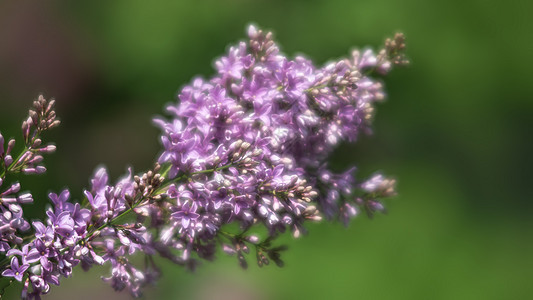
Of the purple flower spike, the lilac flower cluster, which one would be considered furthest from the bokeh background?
the purple flower spike

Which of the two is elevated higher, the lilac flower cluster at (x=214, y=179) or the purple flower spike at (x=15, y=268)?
the lilac flower cluster at (x=214, y=179)

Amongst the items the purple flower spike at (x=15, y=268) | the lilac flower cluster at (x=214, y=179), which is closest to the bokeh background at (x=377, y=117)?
the lilac flower cluster at (x=214, y=179)

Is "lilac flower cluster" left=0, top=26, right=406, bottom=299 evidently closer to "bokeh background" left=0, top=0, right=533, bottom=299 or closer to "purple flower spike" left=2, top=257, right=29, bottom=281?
"purple flower spike" left=2, top=257, right=29, bottom=281

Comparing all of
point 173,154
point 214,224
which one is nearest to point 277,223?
point 214,224

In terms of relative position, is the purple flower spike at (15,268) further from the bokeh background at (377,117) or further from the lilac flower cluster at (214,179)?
the bokeh background at (377,117)

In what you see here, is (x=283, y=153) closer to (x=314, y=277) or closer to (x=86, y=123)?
(x=314, y=277)

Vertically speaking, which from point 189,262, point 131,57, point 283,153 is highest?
point 131,57

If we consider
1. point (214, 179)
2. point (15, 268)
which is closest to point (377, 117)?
point (214, 179)
